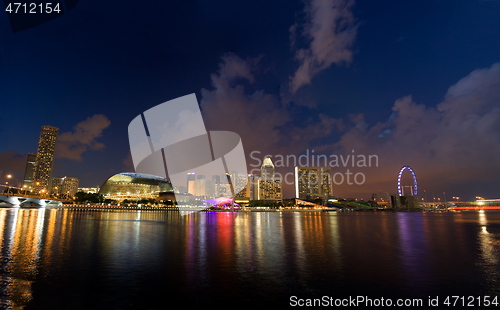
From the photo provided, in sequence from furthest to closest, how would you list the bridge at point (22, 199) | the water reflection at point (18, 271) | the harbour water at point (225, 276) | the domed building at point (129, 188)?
the domed building at point (129, 188) → the bridge at point (22, 199) → the harbour water at point (225, 276) → the water reflection at point (18, 271)

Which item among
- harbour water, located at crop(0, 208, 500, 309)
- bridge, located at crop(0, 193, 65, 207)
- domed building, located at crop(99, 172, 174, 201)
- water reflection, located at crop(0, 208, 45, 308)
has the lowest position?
harbour water, located at crop(0, 208, 500, 309)

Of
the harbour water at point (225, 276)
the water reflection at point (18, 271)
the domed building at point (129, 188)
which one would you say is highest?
the domed building at point (129, 188)

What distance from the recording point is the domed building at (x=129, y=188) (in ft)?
580

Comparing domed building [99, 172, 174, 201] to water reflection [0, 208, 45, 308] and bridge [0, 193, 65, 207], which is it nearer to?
bridge [0, 193, 65, 207]

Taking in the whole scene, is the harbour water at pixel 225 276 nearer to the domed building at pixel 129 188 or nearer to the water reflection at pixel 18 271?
the water reflection at pixel 18 271

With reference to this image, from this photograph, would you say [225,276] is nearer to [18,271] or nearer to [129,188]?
[18,271]

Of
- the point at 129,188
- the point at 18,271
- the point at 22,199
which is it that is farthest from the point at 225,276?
the point at 129,188

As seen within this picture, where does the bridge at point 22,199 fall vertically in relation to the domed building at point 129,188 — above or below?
below

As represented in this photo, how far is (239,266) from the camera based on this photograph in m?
14.1

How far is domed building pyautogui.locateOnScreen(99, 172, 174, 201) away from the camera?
6959 inches

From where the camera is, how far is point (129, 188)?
180125 mm

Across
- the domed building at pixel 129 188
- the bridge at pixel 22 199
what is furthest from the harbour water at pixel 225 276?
the domed building at pixel 129 188

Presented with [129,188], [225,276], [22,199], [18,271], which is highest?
[129,188]

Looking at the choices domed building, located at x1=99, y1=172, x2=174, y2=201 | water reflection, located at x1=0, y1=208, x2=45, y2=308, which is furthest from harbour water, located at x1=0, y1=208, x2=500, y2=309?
domed building, located at x1=99, y1=172, x2=174, y2=201
